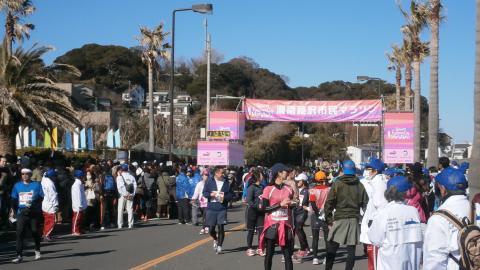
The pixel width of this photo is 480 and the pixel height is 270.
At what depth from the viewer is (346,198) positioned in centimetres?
1055

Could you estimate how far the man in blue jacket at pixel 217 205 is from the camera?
1455cm

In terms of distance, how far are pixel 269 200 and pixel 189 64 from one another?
106080mm

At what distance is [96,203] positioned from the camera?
19.7 metres

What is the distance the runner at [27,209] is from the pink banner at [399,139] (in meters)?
19.2

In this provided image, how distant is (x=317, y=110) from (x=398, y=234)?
26700 mm

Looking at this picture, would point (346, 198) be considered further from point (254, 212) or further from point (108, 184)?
point (108, 184)

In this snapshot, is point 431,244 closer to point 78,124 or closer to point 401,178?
point 401,178

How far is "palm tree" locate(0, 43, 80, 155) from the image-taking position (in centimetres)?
2328

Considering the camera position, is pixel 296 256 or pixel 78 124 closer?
pixel 296 256

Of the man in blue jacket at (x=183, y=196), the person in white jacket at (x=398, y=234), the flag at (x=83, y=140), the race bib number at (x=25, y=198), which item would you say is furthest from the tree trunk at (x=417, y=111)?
the person in white jacket at (x=398, y=234)

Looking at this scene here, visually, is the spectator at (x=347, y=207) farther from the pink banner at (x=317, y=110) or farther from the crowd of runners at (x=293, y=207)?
the pink banner at (x=317, y=110)

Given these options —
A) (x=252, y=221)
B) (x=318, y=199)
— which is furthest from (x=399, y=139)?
(x=318, y=199)

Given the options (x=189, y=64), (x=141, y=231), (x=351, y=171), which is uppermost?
(x=189, y=64)

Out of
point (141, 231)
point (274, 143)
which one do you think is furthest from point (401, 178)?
point (274, 143)
